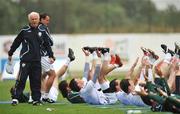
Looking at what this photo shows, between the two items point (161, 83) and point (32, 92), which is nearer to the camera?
point (161, 83)

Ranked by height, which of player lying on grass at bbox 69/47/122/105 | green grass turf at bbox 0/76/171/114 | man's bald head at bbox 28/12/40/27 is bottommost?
green grass turf at bbox 0/76/171/114

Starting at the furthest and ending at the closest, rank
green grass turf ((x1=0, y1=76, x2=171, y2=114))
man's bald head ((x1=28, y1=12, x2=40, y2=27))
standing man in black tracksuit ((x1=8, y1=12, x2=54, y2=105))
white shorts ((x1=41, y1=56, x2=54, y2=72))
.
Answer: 1. white shorts ((x1=41, y1=56, x2=54, y2=72))
2. standing man in black tracksuit ((x1=8, y1=12, x2=54, y2=105))
3. man's bald head ((x1=28, y1=12, x2=40, y2=27))
4. green grass turf ((x1=0, y1=76, x2=171, y2=114))

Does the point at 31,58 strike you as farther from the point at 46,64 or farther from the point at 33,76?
the point at 46,64

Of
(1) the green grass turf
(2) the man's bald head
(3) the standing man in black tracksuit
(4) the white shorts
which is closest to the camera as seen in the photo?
(1) the green grass turf

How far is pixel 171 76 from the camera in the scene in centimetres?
1623

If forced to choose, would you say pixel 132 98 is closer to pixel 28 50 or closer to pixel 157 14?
pixel 28 50

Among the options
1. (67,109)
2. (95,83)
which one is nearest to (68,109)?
(67,109)

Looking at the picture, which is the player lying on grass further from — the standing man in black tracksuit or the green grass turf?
the standing man in black tracksuit

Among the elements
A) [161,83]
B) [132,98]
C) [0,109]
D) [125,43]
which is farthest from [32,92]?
[125,43]

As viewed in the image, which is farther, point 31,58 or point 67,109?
point 31,58

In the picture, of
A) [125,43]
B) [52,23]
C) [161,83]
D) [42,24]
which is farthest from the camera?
[52,23]

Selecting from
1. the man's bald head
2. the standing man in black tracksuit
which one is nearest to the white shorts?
the standing man in black tracksuit

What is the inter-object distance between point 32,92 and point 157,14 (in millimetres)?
22317

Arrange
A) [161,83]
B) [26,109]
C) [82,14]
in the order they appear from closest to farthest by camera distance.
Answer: [161,83] < [26,109] < [82,14]
